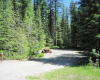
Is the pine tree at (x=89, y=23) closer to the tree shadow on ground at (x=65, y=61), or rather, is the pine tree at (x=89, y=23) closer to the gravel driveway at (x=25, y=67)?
the gravel driveway at (x=25, y=67)

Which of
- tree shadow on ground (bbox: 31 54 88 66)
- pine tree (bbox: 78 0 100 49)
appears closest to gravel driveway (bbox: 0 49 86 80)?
tree shadow on ground (bbox: 31 54 88 66)

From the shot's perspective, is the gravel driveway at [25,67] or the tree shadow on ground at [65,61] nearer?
the gravel driveway at [25,67]

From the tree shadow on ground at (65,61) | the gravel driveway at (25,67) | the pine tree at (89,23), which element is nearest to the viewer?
the gravel driveway at (25,67)

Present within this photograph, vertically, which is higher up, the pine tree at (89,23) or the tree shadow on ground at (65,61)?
the pine tree at (89,23)

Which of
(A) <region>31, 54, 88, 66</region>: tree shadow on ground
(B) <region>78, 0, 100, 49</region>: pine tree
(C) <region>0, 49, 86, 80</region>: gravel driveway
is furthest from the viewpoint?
(A) <region>31, 54, 88, 66</region>: tree shadow on ground

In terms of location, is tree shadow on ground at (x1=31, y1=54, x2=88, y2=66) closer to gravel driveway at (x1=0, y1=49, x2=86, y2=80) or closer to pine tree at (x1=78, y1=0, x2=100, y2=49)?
gravel driveway at (x1=0, y1=49, x2=86, y2=80)

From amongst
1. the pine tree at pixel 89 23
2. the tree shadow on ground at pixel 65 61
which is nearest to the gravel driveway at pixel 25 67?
the tree shadow on ground at pixel 65 61

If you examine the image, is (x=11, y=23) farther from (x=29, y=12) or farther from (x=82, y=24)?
(x=29, y=12)

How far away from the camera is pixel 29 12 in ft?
60.0

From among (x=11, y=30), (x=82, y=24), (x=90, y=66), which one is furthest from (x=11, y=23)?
(x=90, y=66)

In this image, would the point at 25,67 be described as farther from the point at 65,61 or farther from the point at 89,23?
the point at 89,23

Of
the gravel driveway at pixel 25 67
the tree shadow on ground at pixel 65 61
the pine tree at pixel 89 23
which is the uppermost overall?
the pine tree at pixel 89 23

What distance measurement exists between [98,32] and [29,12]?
14.3m

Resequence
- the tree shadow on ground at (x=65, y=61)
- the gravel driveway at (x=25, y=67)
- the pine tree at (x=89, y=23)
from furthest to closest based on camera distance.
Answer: the tree shadow on ground at (x=65, y=61), the pine tree at (x=89, y=23), the gravel driveway at (x=25, y=67)
